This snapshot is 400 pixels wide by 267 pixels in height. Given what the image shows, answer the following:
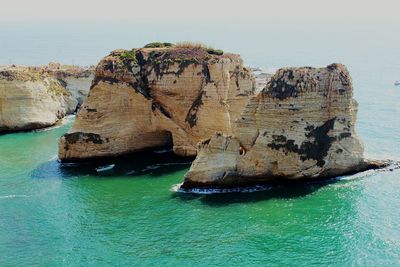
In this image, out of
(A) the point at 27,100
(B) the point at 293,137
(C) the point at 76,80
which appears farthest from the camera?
(C) the point at 76,80

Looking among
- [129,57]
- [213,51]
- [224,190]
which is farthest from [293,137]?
[129,57]

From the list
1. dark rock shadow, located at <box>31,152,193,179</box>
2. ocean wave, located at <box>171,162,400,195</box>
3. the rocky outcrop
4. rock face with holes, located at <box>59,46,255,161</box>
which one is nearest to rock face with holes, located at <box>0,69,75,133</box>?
the rocky outcrop

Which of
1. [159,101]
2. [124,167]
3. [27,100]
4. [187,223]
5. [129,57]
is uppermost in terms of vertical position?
[129,57]

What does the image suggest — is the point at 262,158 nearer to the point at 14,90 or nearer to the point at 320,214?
the point at 320,214

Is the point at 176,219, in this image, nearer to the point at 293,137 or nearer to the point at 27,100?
the point at 293,137

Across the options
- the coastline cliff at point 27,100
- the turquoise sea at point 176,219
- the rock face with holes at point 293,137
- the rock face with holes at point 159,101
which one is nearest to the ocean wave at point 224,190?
the rock face with holes at point 293,137

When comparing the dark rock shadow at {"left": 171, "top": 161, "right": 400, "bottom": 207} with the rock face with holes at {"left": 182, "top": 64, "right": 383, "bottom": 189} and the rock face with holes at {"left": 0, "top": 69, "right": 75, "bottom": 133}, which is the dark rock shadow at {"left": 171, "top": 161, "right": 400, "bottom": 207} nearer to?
the rock face with holes at {"left": 182, "top": 64, "right": 383, "bottom": 189}

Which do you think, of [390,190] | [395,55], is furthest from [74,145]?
[395,55]
